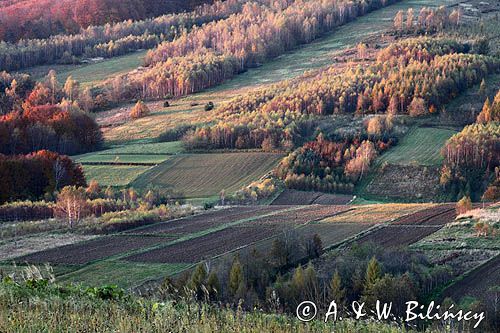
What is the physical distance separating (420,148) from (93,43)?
3923 inches

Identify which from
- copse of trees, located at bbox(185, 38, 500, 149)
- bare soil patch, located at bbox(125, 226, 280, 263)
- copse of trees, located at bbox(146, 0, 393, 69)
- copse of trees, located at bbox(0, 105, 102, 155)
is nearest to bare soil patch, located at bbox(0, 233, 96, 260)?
bare soil patch, located at bbox(125, 226, 280, 263)

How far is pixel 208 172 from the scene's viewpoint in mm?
91500

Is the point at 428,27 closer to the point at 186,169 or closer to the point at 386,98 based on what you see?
the point at 386,98

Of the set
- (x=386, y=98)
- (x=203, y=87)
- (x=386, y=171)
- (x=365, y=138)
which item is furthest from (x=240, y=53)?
(x=386, y=171)

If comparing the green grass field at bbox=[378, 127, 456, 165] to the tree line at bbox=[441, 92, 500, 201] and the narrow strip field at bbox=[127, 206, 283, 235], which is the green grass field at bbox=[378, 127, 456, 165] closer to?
the tree line at bbox=[441, 92, 500, 201]

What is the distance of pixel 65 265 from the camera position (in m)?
46.1

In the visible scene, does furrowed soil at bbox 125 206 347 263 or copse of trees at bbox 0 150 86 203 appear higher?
furrowed soil at bbox 125 206 347 263

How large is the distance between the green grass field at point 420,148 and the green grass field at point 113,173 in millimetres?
26414

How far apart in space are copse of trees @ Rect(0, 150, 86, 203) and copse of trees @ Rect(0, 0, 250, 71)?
255 ft

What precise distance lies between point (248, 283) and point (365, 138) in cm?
6382

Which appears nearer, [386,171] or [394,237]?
[394,237]

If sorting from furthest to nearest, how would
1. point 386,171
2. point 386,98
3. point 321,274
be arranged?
1. point 386,98
2. point 386,171
3. point 321,274

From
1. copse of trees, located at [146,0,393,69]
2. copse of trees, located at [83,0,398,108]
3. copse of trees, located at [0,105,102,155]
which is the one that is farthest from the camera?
copse of trees, located at [146,0,393,69]

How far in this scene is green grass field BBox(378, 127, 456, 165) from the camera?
91125mm
